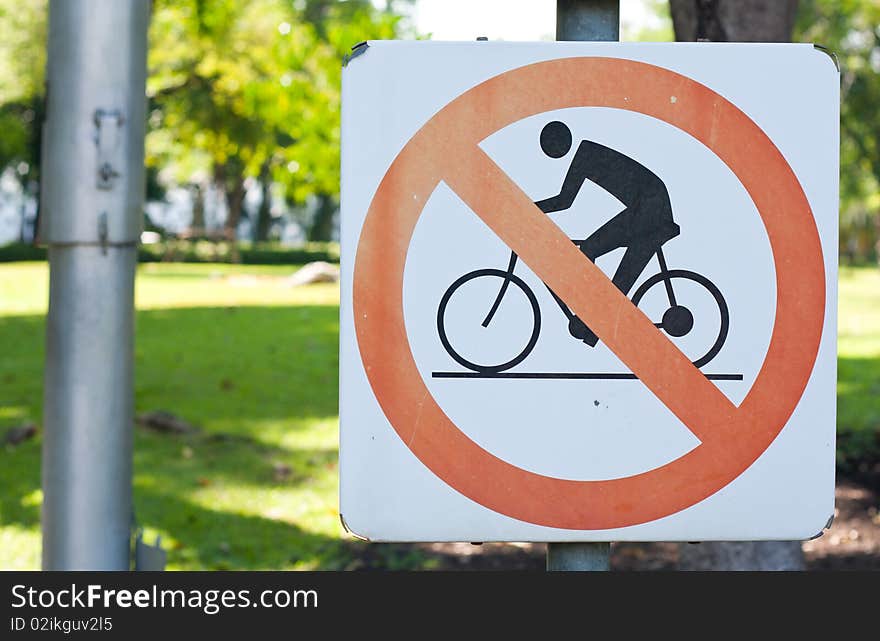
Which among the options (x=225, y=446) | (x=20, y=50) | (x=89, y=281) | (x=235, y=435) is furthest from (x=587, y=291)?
(x=20, y=50)

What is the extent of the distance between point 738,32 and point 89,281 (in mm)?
3205

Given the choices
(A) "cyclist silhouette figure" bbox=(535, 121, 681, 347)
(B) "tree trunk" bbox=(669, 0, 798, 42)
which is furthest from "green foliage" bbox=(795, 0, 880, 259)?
(A) "cyclist silhouette figure" bbox=(535, 121, 681, 347)

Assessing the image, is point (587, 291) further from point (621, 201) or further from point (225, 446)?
point (225, 446)

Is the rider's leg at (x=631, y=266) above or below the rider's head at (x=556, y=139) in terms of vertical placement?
below

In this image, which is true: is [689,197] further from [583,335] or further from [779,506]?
[779,506]

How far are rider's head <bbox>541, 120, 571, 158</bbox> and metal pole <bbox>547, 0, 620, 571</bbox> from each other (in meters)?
0.15

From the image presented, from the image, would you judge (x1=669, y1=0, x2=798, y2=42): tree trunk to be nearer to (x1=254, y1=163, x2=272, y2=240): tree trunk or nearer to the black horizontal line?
the black horizontal line

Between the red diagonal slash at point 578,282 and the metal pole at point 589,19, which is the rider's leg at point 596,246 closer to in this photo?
the red diagonal slash at point 578,282

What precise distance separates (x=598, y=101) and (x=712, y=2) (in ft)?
9.87

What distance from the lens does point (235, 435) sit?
8.27m

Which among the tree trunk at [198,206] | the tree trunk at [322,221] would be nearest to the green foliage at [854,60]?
the tree trunk at [322,221]

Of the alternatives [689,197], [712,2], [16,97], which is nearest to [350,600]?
[689,197]

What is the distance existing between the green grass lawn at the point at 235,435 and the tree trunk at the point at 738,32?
1403 millimetres

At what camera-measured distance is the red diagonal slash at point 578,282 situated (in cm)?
164
